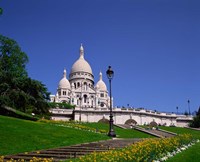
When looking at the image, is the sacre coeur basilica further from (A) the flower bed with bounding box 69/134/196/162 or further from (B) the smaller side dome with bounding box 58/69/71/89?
(A) the flower bed with bounding box 69/134/196/162

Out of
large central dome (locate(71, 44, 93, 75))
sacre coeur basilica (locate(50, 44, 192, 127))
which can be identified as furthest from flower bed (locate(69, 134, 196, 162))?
large central dome (locate(71, 44, 93, 75))

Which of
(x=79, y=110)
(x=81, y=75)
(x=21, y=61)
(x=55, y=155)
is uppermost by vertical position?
(x=81, y=75)

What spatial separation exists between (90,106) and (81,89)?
13957 millimetres

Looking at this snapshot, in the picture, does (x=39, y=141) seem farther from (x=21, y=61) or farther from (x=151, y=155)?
(x=21, y=61)

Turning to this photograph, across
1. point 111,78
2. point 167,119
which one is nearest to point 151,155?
point 111,78

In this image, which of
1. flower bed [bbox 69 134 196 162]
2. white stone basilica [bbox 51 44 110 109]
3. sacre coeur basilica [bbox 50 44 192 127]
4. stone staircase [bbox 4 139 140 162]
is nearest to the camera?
flower bed [bbox 69 134 196 162]

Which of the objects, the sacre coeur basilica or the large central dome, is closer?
the sacre coeur basilica

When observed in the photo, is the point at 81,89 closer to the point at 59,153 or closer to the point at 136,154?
the point at 59,153

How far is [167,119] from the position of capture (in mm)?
66000

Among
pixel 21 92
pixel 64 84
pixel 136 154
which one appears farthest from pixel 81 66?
pixel 136 154

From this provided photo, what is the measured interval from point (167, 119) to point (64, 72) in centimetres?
5376

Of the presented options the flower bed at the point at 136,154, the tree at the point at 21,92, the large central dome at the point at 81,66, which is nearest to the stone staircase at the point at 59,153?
the flower bed at the point at 136,154

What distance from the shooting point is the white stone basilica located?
295ft

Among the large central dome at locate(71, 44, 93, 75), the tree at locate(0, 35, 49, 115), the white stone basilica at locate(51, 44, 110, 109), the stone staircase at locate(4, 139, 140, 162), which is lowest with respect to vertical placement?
the stone staircase at locate(4, 139, 140, 162)
